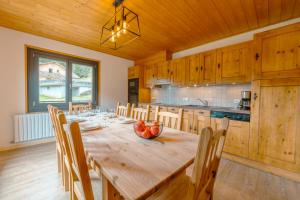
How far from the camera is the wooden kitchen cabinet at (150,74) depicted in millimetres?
3914

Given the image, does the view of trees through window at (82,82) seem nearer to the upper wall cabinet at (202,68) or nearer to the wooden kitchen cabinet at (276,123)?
the upper wall cabinet at (202,68)

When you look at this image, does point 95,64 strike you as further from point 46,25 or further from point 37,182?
point 37,182

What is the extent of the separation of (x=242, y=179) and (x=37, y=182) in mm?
2684

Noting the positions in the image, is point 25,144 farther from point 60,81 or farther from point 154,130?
point 154,130

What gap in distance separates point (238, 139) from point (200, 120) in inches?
27.0

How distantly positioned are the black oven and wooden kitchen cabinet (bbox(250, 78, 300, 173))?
297cm

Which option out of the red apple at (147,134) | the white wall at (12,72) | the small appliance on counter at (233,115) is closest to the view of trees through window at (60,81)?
the white wall at (12,72)

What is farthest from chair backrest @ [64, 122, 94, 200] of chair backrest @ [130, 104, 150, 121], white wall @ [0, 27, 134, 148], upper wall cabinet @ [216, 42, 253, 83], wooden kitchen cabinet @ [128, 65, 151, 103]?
wooden kitchen cabinet @ [128, 65, 151, 103]

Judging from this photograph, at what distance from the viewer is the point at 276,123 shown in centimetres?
191

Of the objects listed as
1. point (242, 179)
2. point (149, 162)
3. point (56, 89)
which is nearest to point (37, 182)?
point (149, 162)

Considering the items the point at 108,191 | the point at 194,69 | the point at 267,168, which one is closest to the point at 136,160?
the point at 108,191

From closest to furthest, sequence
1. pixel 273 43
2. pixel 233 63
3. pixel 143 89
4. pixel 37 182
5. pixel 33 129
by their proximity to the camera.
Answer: pixel 37 182
pixel 273 43
pixel 233 63
pixel 33 129
pixel 143 89

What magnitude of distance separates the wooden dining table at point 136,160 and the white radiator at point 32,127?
2373mm

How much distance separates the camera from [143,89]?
4.31 m
